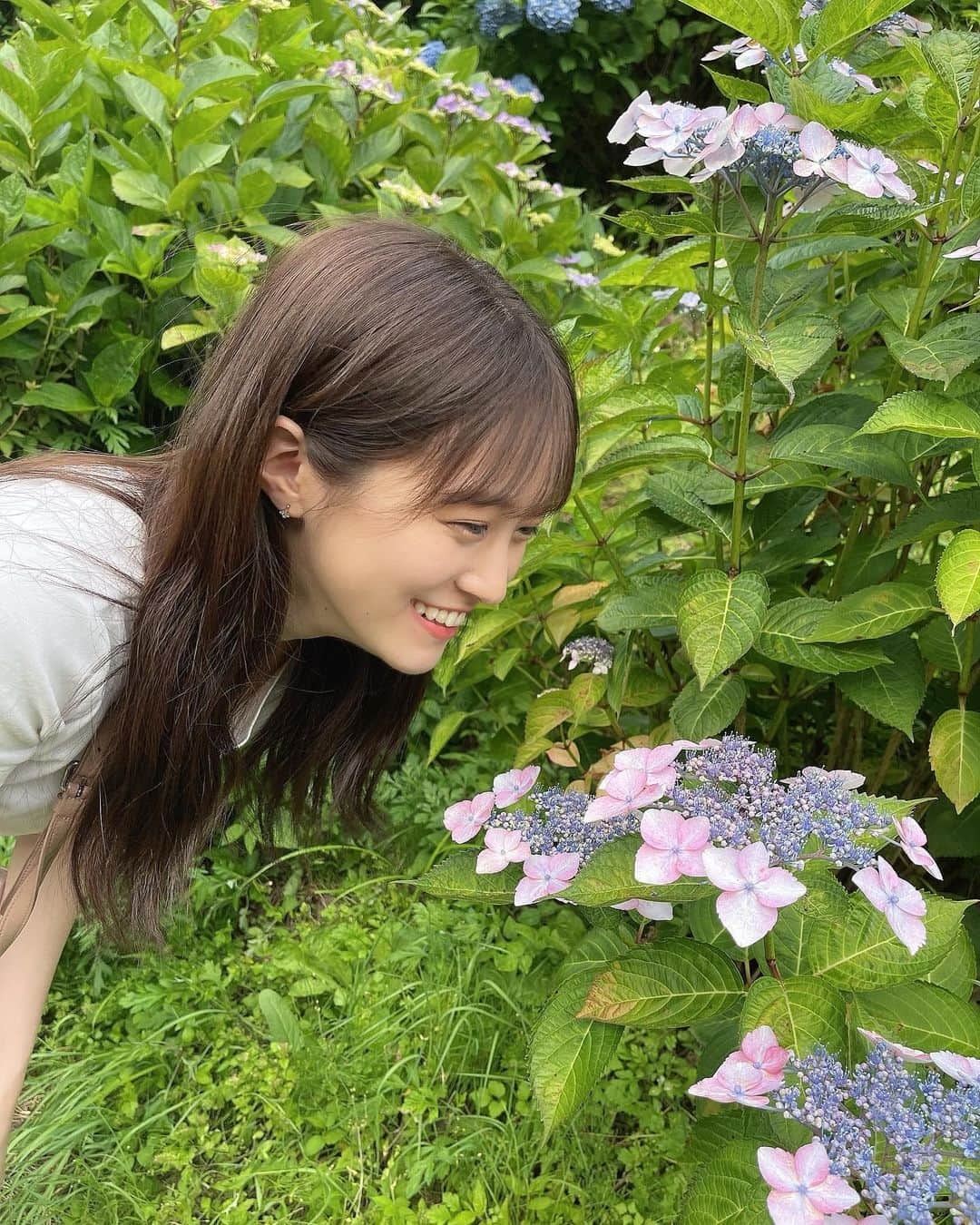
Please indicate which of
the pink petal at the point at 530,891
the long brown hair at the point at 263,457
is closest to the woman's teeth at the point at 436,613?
the long brown hair at the point at 263,457

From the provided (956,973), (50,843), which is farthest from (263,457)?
(956,973)

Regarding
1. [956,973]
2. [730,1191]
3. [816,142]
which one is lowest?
[956,973]

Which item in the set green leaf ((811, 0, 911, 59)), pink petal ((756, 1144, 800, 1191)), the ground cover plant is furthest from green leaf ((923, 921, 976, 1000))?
green leaf ((811, 0, 911, 59))

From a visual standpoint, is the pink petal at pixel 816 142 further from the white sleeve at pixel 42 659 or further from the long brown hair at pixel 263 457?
the white sleeve at pixel 42 659

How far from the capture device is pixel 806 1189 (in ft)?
2.43

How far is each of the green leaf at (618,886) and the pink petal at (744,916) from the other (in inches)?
3.8

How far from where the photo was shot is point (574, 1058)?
1011 mm

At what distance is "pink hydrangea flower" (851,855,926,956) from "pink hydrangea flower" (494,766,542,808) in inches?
14.4

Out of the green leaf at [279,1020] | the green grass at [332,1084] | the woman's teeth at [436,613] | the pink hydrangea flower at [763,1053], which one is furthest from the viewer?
the green leaf at [279,1020]

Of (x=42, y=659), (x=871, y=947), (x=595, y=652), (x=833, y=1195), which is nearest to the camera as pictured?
(x=833, y=1195)

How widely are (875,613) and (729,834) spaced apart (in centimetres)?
49

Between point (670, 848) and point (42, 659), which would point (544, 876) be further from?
point (42, 659)

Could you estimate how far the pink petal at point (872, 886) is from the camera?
0.83 metres

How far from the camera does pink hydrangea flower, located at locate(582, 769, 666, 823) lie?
0.92 meters
